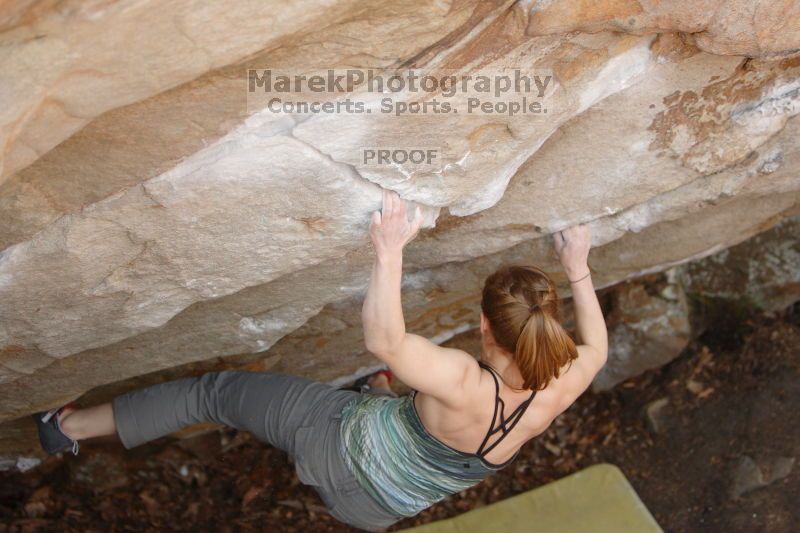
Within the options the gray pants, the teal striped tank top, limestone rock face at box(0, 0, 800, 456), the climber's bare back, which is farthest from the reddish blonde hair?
the gray pants

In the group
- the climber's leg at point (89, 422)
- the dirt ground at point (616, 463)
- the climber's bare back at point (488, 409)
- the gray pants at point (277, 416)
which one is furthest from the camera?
the dirt ground at point (616, 463)

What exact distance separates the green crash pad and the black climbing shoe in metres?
1.37

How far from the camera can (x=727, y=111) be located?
7.69ft

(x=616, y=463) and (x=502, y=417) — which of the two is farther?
(x=616, y=463)

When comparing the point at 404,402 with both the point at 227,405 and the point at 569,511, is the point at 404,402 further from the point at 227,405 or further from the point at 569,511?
the point at 569,511

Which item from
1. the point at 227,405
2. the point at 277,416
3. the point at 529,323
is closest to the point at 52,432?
the point at 227,405

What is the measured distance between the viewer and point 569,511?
11.4 ft

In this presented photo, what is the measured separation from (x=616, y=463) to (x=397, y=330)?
2.28 metres

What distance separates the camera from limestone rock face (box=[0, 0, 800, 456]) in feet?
5.01

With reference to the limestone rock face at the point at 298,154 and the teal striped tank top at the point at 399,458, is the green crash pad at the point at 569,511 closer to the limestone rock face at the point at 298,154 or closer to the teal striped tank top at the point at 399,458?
the teal striped tank top at the point at 399,458

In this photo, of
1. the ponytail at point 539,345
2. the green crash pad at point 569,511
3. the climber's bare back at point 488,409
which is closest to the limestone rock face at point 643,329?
the green crash pad at point 569,511

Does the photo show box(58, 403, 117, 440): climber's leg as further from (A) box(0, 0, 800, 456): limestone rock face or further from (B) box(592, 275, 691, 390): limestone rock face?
(B) box(592, 275, 691, 390): limestone rock face

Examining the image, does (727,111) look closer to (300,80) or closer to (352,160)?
(352,160)

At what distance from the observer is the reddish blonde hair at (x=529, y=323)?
211 cm
